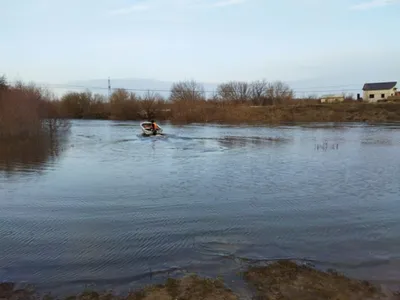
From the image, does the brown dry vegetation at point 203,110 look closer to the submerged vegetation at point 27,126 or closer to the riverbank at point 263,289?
the submerged vegetation at point 27,126

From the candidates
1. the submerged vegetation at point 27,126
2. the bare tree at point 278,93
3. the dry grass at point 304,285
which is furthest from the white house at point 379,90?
the dry grass at point 304,285

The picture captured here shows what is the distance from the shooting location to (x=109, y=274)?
642cm

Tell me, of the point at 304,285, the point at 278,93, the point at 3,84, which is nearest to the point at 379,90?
the point at 278,93

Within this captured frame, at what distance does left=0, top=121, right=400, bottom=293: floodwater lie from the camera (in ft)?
22.2

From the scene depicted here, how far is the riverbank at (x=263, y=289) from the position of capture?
18.0 ft

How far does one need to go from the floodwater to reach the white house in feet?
283

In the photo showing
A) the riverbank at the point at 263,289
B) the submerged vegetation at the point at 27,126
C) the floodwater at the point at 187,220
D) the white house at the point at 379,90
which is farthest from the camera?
the white house at the point at 379,90

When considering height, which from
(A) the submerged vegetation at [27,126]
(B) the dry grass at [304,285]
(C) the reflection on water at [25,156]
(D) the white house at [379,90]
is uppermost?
(D) the white house at [379,90]

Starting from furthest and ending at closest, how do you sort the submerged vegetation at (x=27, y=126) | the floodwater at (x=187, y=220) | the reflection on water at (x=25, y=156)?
the submerged vegetation at (x=27, y=126), the reflection on water at (x=25, y=156), the floodwater at (x=187, y=220)

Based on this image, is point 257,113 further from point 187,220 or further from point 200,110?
point 187,220

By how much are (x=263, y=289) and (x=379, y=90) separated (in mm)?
101882

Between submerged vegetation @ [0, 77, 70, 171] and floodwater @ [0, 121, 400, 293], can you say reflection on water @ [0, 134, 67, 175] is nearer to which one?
submerged vegetation @ [0, 77, 70, 171]

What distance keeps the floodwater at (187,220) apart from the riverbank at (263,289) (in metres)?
0.34

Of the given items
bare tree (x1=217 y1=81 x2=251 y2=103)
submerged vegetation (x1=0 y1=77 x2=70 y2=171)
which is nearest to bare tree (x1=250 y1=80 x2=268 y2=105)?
bare tree (x1=217 y1=81 x2=251 y2=103)
